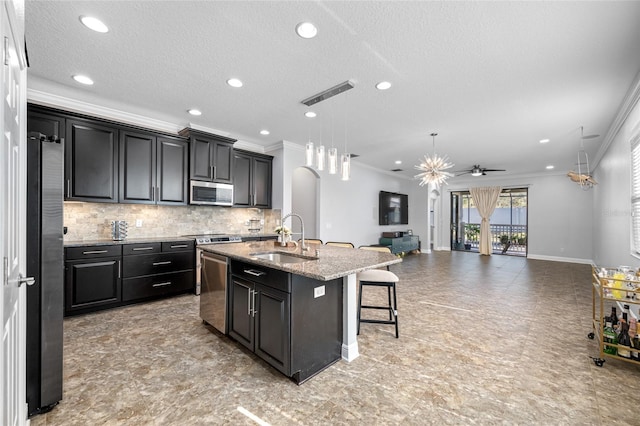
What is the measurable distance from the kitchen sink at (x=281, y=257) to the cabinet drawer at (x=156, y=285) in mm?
2019

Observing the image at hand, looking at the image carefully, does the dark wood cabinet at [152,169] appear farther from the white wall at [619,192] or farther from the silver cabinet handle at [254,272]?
the white wall at [619,192]

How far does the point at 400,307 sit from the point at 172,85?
3976mm

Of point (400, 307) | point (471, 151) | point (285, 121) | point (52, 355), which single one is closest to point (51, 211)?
point (52, 355)

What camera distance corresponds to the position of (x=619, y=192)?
4.11 m

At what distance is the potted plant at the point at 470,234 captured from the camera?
420 inches

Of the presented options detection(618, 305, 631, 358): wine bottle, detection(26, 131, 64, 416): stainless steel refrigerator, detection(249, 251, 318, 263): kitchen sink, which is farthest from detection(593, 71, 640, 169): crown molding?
detection(26, 131, 64, 416): stainless steel refrigerator

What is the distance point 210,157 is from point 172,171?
0.65 metres

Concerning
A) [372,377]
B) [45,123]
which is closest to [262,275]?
[372,377]

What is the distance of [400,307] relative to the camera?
3854mm

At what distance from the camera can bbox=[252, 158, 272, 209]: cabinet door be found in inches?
214

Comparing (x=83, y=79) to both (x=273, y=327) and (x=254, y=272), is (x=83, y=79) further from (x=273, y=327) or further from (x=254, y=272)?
(x=273, y=327)

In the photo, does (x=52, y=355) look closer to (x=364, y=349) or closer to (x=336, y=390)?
(x=336, y=390)

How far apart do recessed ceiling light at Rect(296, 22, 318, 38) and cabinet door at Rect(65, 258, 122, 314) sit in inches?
137

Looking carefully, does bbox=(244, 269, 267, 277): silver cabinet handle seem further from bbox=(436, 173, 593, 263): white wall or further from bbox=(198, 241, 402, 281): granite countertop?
bbox=(436, 173, 593, 263): white wall
